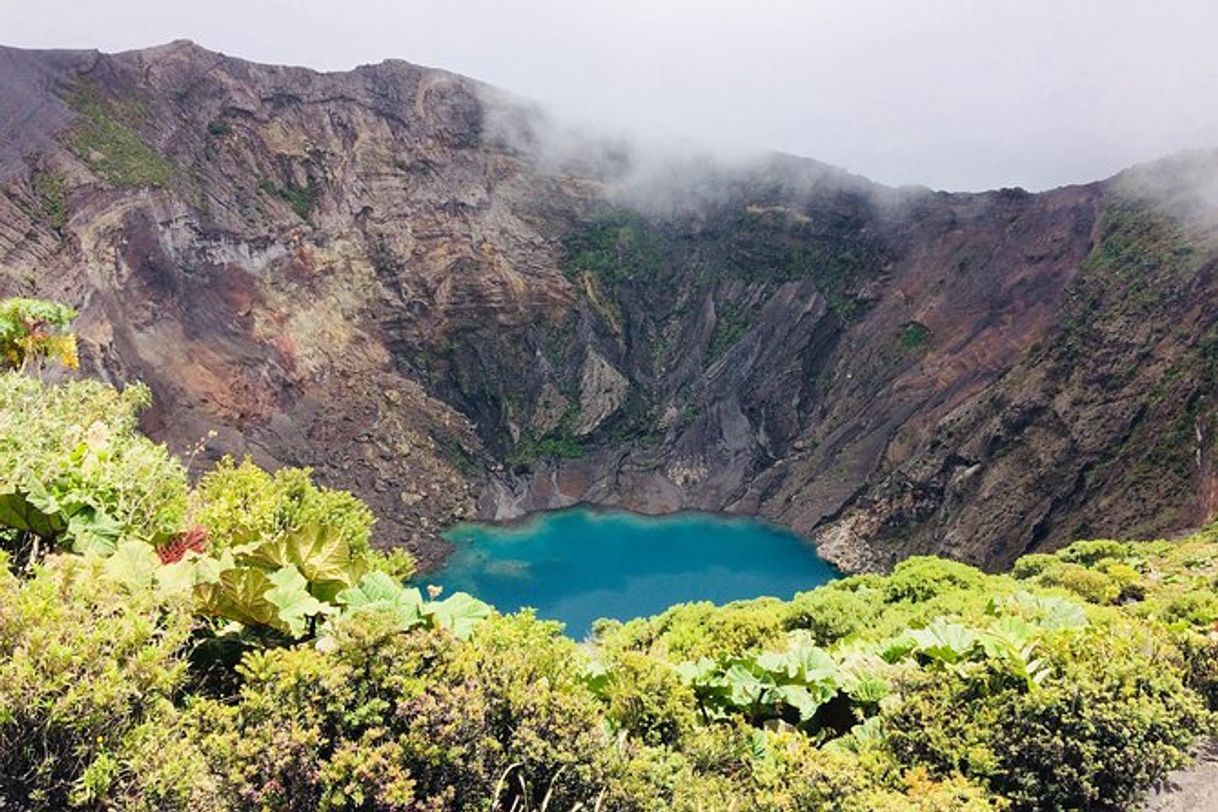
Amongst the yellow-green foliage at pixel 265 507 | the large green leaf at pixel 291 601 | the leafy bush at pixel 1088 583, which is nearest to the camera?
the large green leaf at pixel 291 601

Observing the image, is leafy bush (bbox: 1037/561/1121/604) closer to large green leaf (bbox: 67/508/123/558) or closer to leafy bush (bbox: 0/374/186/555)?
leafy bush (bbox: 0/374/186/555)

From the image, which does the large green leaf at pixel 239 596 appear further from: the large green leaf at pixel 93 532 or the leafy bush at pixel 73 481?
the leafy bush at pixel 73 481

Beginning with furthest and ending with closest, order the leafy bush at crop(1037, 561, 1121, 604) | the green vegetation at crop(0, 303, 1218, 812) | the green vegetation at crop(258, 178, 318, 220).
Result: the green vegetation at crop(258, 178, 318, 220)
the leafy bush at crop(1037, 561, 1121, 604)
the green vegetation at crop(0, 303, 1218, 812)

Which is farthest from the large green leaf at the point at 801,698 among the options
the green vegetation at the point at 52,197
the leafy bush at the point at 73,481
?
the green vegetation at the point at 52,197

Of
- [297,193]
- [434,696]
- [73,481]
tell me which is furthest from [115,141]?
[434,696]

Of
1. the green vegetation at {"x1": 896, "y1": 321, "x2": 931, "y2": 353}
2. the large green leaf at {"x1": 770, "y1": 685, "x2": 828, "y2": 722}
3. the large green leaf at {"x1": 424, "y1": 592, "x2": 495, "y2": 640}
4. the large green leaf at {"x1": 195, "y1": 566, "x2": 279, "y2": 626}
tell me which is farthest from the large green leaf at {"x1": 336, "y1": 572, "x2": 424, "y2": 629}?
the green vegetation at {"x1": 896, "y1": 321, "x2": 931, "y2": 353}

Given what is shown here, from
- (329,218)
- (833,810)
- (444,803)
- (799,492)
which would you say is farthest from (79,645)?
(329,218)
